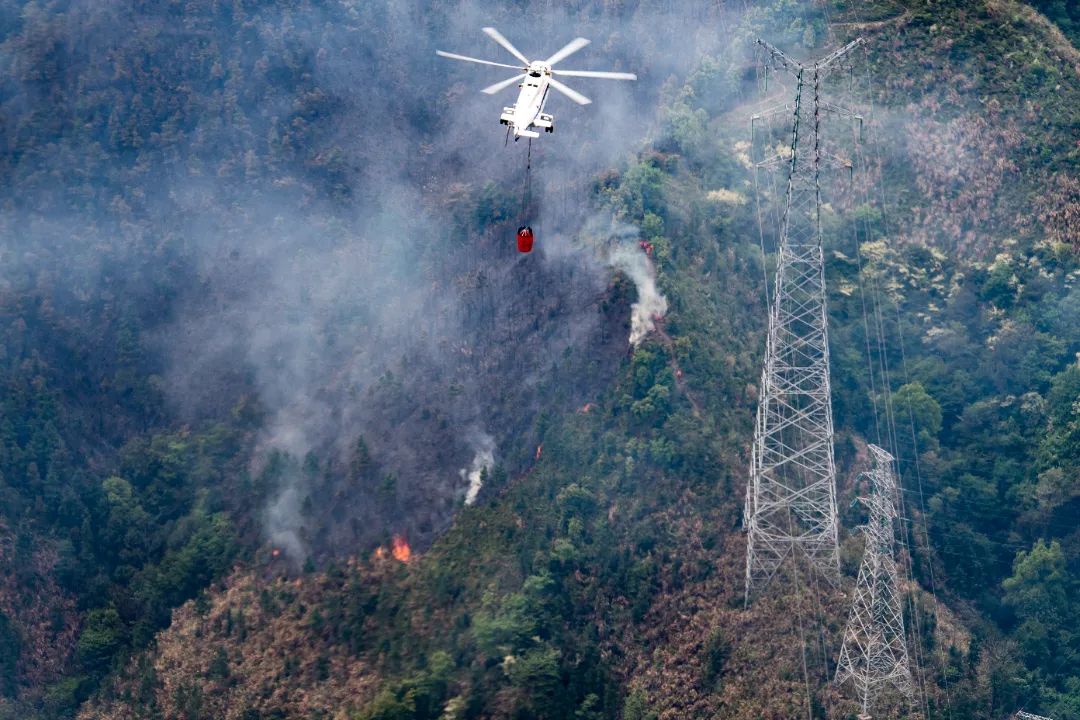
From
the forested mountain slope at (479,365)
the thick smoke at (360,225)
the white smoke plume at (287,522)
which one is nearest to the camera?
the forested mountain slope at (479,365)

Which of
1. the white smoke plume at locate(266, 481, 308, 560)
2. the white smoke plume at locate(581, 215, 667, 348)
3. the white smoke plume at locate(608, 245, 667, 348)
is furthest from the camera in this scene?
the white smoke plume at locate(581, 215, 667, 348)

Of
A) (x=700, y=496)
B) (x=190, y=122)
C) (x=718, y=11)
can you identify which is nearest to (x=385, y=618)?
(x=700, y=496)

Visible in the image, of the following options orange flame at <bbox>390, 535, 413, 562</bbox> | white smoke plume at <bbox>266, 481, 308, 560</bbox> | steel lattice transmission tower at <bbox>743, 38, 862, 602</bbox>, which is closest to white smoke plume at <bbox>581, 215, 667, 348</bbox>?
steel lattice transmission tower at <bbox>743, 38, 862, 602</bbox>

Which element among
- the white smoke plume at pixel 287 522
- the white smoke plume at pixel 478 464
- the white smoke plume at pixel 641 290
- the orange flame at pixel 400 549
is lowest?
the orange flame at pixel 400 549

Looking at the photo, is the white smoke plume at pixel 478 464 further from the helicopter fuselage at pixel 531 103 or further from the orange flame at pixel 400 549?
the helicopter fuselage at pixel 531 103

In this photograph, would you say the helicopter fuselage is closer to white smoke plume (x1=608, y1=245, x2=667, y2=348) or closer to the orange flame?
white smoke plume (x1=608, y1=245, x2=667, y2=348)

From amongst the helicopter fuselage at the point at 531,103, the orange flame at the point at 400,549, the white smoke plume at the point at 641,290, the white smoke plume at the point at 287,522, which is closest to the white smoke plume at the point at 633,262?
the white smoke plume at the point at 641,290
